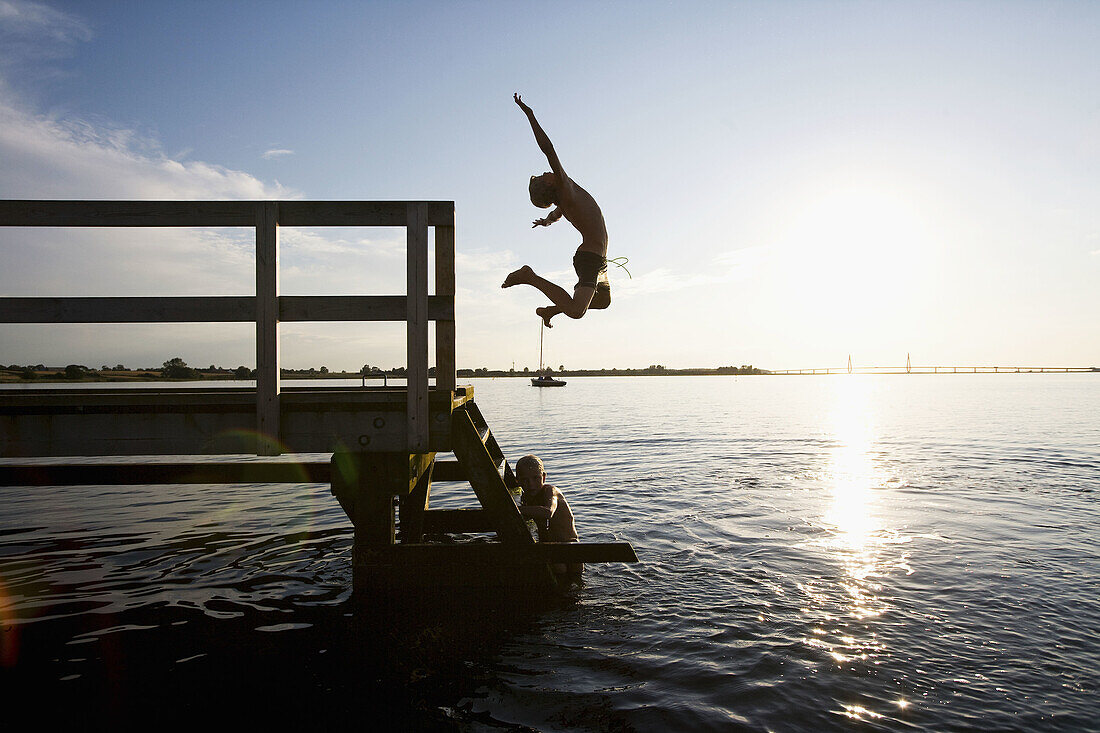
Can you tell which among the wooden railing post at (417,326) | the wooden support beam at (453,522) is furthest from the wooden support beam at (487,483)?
the wooden support beam at (453,522)

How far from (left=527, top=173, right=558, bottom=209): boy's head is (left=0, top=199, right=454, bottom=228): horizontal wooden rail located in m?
1.45

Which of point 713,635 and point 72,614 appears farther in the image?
point 72,614

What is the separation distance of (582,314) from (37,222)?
4722 millimetres

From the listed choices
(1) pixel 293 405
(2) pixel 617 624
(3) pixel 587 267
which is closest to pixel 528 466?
(2) pixel 617 624

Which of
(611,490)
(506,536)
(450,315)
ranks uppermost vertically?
(450,315)

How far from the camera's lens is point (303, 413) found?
5375mm

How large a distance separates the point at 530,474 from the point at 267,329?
3.15 m

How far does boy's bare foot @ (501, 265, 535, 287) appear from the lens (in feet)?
20.2

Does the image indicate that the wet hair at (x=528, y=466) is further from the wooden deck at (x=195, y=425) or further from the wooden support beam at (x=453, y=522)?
the wooden deck at (x=195, y=425)

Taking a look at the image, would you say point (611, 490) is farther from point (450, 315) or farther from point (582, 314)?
point (450, 315)

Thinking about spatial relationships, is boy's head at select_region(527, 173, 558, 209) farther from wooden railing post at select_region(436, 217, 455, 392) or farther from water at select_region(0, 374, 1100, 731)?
water at select_region(0, 374, 1100, 731)

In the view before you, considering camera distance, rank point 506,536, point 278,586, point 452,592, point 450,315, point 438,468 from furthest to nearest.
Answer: point 438,468 → point 278,586 → point 452,592 → point 506,536 → point 450,315

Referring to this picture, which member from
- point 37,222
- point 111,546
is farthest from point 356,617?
point 111,546

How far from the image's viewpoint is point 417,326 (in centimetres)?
534
